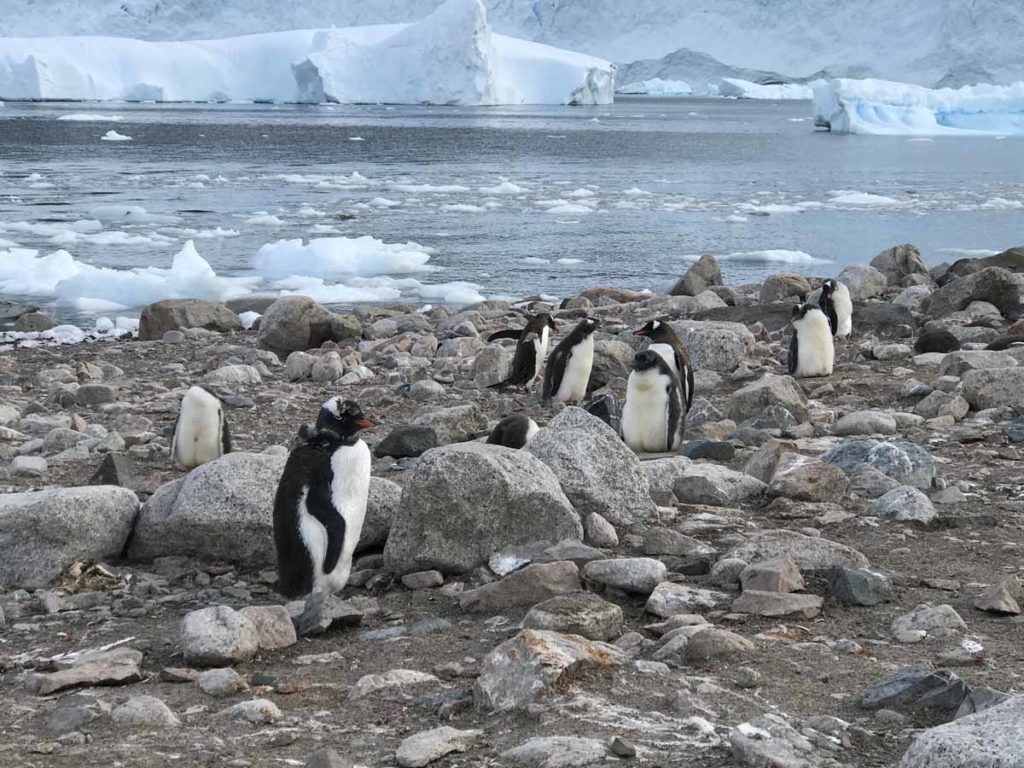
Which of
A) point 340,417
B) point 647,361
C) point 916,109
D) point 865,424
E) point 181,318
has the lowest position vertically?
point 181,318

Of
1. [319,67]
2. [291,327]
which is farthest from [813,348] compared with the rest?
[319,67]

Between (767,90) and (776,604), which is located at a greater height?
(767,90)

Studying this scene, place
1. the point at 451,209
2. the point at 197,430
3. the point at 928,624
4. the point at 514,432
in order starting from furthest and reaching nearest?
1. the point at 451,209
2. the point at 197,430
3. the point at 514,432
4. the point at 928,624

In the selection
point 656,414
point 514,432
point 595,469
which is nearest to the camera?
point 595,469

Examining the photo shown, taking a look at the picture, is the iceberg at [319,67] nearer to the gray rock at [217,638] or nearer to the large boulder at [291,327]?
the large boulder at [291,327]

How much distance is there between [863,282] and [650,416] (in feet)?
21.6

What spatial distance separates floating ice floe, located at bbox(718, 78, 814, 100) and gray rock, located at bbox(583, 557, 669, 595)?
91550 millimetres

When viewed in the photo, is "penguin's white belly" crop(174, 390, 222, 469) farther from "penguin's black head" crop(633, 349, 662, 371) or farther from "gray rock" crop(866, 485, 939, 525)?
"gray rock" crop(866, 485, 939, 525)

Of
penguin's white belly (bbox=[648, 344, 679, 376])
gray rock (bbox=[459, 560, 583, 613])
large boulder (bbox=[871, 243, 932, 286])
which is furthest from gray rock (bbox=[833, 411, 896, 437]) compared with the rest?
large boulder (bbox=[871, 243, 932, 286])

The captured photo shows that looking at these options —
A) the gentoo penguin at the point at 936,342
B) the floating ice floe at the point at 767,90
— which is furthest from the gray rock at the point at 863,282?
the floating ice floe at the point at 767,90

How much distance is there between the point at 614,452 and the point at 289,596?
126cm

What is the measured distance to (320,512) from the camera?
12.5ft

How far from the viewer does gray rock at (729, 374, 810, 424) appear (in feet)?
20.7

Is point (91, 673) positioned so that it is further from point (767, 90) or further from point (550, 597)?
point (767, 90)
